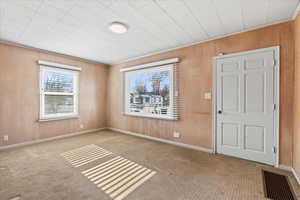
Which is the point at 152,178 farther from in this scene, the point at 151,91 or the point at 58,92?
the point at 58,92

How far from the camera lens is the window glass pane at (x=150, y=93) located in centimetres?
378

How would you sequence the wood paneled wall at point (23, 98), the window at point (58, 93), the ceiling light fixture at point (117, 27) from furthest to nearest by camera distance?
the window at point (58, 93), the wood paneled wall at point (23, 98), the ceiling light fixture at point (117, 27)

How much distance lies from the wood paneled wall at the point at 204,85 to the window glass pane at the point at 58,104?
1769mm

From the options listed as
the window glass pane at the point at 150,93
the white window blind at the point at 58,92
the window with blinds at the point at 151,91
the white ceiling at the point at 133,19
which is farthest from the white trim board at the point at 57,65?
the window glass pane at the point at 150,93

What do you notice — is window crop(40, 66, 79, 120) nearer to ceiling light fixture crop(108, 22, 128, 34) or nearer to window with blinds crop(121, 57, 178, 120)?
window with blinds crop(121, 57, 178, 120)

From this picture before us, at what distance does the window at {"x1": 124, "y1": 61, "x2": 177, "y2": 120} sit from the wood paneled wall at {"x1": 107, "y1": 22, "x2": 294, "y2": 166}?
8.8 inches

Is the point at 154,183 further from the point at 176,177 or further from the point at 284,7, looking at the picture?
the point at 284,7

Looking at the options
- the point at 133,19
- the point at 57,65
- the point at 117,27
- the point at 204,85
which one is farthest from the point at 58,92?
the point at 204,85

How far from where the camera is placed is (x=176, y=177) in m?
2.07

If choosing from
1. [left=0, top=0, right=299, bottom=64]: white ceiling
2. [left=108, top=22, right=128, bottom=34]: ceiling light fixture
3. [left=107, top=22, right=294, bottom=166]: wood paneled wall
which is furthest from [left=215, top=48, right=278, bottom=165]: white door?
[left=108, top=22, right=128, bottom=34]: ceiling light fixture

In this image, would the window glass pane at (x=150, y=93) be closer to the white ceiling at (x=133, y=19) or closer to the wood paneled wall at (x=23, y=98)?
the white ceiling at (x=133, y=19)

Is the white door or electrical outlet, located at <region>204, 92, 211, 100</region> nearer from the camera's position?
the white door

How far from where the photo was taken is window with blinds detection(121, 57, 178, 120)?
143 inches

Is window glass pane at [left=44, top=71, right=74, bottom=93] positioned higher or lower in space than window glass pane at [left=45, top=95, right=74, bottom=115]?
higher
